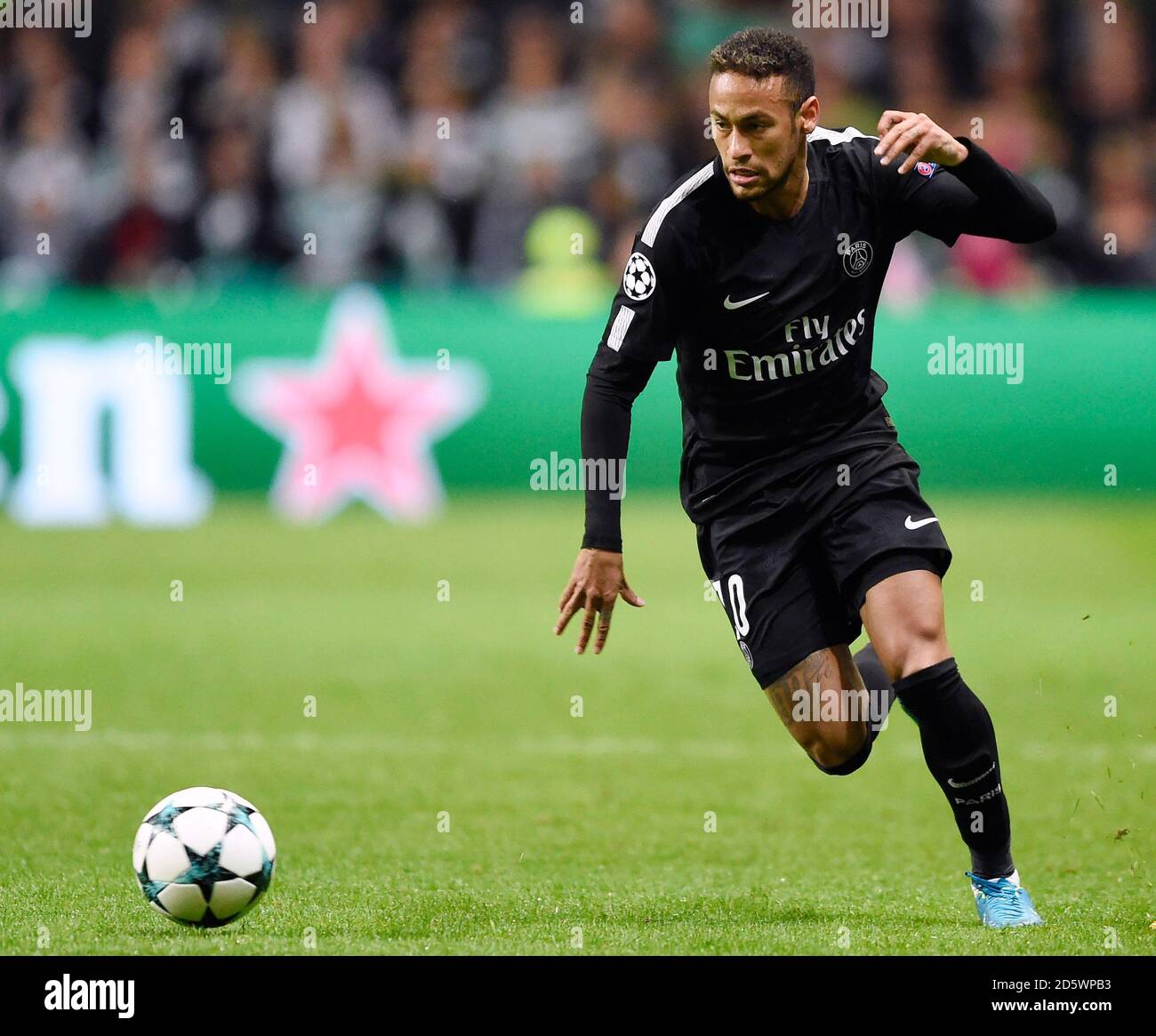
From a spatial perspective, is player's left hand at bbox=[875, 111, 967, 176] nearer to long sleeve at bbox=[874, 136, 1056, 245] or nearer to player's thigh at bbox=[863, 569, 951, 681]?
long sleeve at bbox=[874, 136, 1056, 245]

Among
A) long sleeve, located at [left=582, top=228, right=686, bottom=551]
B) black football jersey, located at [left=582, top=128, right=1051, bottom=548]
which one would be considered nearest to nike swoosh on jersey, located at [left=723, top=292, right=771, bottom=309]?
black football jersey, located at [left=582, top=128, right=1051, bottom=548]

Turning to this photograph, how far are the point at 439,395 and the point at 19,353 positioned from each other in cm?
292

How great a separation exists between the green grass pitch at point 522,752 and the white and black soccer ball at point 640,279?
1.66m

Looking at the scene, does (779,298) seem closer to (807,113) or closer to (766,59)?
(807,113)

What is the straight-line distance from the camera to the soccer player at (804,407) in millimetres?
5094

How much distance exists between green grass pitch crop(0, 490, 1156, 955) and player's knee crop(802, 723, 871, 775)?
0.37 meters

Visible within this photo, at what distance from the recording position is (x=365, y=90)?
54.6 ft

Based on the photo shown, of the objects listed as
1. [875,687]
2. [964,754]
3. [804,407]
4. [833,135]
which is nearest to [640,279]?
[804,407]

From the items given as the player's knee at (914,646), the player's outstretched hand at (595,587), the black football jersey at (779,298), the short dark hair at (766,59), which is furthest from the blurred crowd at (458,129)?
the player's outstretched hand at (595,587)

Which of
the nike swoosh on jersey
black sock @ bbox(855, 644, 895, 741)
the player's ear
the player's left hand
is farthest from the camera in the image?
black sock @ bbox(855, 644, 895, 741)

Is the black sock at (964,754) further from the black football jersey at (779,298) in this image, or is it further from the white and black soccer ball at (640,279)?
the white and black soccer ball at (640,279)

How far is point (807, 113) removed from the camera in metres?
5.30

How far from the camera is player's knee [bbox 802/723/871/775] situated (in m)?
5.49

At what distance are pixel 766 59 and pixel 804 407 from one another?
0.98 m
